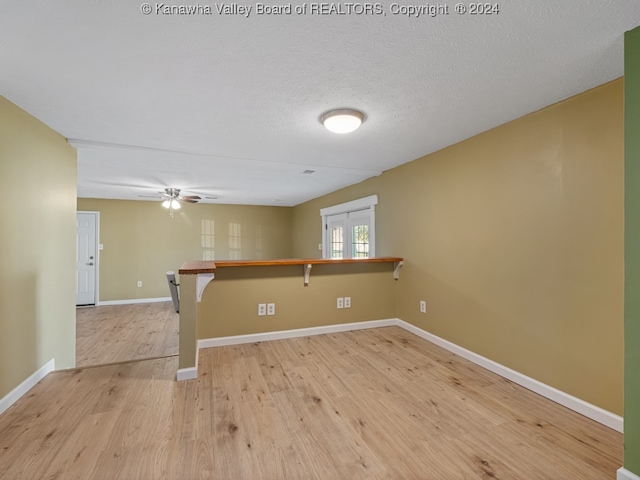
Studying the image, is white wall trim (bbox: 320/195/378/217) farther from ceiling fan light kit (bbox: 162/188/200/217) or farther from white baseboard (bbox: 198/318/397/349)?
ceiling fan light kit (bbox: 162/188/200/217)

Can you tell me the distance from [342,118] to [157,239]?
546cm

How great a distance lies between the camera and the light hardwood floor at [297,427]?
142 cm

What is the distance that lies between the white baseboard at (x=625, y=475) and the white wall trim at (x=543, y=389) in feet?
1.61

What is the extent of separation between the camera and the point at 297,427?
5.67 ft

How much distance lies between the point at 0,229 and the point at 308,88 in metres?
2.16

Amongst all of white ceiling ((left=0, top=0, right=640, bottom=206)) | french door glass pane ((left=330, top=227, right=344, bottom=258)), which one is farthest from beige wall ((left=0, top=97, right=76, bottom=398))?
french door glass pane ((left=330, top=227, right=344, bottom=258))

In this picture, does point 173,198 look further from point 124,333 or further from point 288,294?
point 288,294

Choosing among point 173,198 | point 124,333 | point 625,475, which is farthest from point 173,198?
point 625,475

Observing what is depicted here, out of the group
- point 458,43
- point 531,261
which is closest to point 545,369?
point 531,261

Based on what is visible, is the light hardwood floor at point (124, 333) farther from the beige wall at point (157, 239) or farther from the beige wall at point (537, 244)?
the beige wall at point (537, 244)

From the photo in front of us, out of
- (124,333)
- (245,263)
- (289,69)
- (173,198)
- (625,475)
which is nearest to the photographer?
(625,475)

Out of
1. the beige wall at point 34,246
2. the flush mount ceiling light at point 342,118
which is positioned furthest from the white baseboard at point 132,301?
the flush mount ceiling light at point 342,118

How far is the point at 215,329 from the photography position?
3.02m

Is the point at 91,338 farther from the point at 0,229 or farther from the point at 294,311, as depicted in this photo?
the point at 294,311
